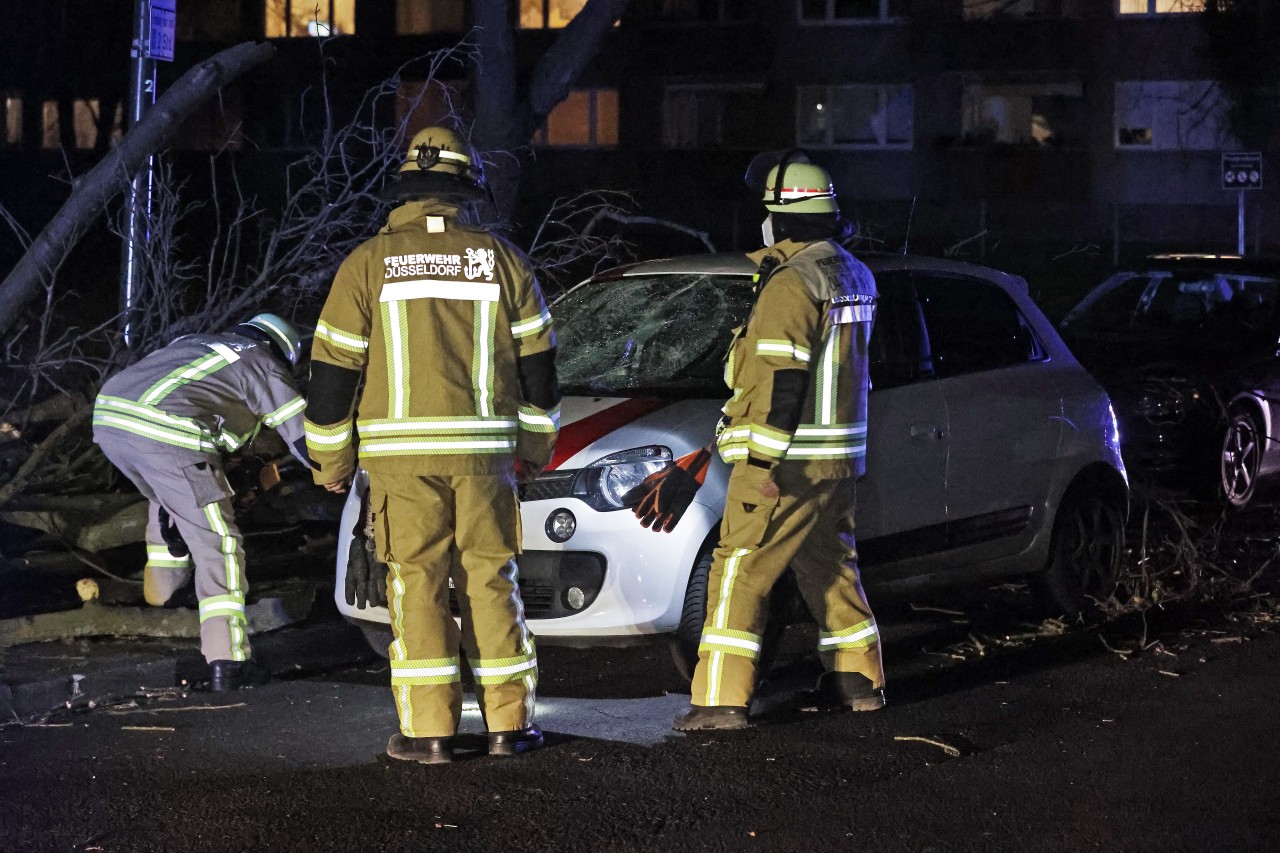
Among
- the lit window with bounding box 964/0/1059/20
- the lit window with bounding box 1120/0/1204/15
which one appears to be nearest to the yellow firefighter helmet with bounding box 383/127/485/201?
the lit window with bounding box 964/0/1059/20

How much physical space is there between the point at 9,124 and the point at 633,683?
1504 inches

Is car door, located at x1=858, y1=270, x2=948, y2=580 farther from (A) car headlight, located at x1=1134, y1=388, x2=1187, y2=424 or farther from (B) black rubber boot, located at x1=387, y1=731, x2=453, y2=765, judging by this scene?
(A) car headlight, located at x1=1134, y1=388, x2=1187, y2=424

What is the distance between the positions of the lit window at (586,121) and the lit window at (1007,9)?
7.31 metres

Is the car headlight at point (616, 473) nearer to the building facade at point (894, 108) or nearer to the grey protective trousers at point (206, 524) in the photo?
the grey protective trousers at point (206, 524)

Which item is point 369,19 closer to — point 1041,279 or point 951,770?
point 1041,279

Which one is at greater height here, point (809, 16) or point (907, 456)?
point (809, 16)

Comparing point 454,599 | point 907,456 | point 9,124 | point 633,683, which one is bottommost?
point 633,683

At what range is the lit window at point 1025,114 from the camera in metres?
34.9

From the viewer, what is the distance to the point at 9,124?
135 ft

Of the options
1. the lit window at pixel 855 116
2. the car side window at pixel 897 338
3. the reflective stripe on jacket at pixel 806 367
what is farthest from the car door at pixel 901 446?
the lit window at pixel 855 116

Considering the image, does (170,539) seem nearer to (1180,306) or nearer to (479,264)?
(479,264)

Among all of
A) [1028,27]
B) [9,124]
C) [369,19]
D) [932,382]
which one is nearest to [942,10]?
[1028,27]

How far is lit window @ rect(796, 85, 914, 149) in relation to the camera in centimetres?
3550

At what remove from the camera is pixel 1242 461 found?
441 inches
